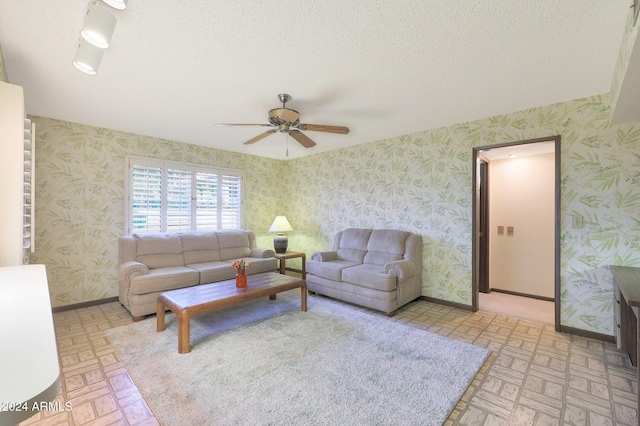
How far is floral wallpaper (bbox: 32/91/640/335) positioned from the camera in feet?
9.30

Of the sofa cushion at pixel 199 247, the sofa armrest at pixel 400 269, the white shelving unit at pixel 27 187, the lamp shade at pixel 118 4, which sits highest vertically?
the lamp shade at pixel 118 4

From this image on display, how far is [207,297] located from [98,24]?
7.53 ft

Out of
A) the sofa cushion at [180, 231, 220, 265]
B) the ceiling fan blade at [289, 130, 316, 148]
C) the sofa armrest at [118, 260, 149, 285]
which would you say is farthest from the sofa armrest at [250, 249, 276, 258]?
the ceiling fan blade at [289, 130, 316, 148]

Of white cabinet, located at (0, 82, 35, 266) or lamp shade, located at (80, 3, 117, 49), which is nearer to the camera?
lamp shade, located at (80, 3, 117, 49)

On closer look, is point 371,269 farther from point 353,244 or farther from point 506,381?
point 506,381

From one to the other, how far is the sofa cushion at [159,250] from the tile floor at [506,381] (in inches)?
35.1

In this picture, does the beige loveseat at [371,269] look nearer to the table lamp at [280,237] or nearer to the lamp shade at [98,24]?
the table lamp at [280,237]

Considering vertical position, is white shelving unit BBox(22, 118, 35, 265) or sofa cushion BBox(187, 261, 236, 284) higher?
white shelving unit BBox(22, 118, 35, 265)

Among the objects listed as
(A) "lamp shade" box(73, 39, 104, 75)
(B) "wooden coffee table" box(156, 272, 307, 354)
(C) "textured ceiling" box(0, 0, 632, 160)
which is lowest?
(B) "wooden coffee table" box(156, 272, 307, 354)

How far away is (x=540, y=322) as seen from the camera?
3330 millimetres

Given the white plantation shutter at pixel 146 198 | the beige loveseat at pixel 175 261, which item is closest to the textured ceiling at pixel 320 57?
the white plantation shutter at pixel 146 198

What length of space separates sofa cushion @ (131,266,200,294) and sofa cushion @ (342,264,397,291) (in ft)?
6.60

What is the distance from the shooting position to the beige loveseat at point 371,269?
3.50 metres

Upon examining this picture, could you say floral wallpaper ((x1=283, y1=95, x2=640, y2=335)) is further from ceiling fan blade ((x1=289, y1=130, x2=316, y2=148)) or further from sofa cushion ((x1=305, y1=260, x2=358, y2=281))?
ceiling fan blade ((x1=289, y1=130, x2=316, y2=148))
